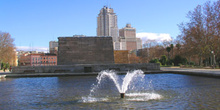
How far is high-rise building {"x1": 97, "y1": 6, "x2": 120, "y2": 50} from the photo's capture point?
146 m

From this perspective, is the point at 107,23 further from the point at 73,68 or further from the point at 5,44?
the point at 73,68

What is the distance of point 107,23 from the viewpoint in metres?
146

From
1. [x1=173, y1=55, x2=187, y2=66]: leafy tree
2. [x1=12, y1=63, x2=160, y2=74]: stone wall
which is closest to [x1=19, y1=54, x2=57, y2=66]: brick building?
[x1=173, y1=55, x2=187, y2=66]: leafy tree

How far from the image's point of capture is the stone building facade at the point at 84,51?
20.4 metres

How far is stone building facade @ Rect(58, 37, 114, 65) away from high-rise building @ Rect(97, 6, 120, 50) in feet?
407

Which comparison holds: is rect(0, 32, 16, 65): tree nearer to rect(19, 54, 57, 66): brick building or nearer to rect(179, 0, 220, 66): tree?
rect(179, 0, 220, 66): tree

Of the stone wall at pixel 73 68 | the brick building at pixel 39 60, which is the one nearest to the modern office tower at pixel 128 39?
the brick building at pixel 39 60

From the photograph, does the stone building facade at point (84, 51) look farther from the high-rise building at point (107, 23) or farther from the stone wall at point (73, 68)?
the high-rise building at point (107, 23)

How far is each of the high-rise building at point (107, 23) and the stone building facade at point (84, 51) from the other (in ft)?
407

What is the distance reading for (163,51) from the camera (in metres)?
54.0

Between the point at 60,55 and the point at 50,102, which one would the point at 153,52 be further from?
the point at 50,102

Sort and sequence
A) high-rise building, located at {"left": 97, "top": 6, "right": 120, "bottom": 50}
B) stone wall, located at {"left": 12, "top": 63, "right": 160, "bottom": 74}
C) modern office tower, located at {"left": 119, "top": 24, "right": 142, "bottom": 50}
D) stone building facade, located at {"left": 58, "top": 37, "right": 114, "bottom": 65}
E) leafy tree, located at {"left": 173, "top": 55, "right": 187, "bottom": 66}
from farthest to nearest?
modern office tower, located at {"left": 119, "top": 24, "right": 142, "bottom": 50}, high-rise building, located at {"left": 97, "top": 6, "right": 120, "bottom": 50}, leafy tree, located at {"left": 173, "top": 55, "right": 187, "bottom": 66}, stone building facade, located at {"left": 58, "top": 37, "right": 114, "bottom": 65}, stone wall, located at {"left": 12, "top": 63, "right": 160, "bottom": 74}

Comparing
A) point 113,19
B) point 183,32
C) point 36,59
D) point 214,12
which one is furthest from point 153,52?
point 113,19

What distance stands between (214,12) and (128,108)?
23.6 metres
